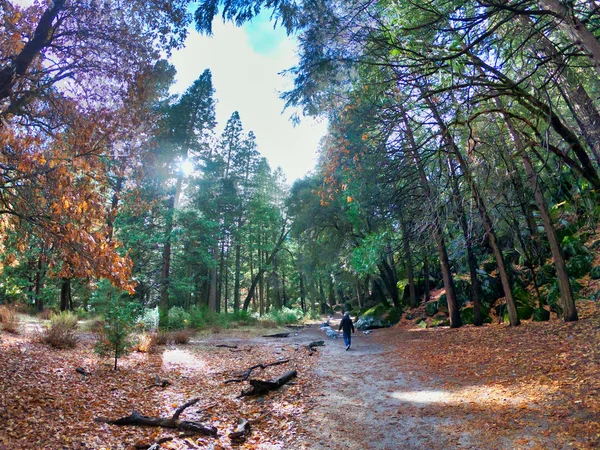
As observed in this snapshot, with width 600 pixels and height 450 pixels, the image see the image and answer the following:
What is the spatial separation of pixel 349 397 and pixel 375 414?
3.47 feet

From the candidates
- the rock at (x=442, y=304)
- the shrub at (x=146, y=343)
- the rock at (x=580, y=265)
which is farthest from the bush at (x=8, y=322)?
the rock at (x=580, y=265)

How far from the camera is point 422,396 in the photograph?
575 centimetres

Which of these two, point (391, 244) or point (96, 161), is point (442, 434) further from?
point (391, 244)

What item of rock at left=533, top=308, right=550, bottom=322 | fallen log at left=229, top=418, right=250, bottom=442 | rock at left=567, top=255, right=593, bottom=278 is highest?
rock at left=567, top=255, right=593, bottom=278

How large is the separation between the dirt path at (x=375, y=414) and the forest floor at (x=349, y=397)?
0.08ft

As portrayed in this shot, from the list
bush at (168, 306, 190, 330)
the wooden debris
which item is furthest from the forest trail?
bush at (168, 306, 190, 330)

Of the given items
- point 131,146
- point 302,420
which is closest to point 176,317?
point 131,146

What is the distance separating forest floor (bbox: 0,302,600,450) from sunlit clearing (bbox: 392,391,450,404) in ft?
0.12

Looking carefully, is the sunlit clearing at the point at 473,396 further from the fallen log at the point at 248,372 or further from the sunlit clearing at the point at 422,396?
the fallen log at the point at 248,372

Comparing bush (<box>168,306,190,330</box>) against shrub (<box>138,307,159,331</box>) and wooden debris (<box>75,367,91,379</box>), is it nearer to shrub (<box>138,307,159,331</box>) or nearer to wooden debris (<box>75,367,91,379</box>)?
shrub (<box>138,307,159,331</box>)

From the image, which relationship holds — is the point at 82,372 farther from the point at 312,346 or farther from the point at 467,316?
the point at 467,316

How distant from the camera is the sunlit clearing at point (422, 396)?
545 centimetres

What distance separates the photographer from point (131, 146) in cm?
725

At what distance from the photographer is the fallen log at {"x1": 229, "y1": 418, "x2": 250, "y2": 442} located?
15.2 feet
